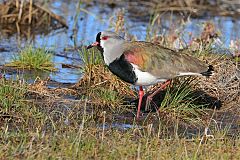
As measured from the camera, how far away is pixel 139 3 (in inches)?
628

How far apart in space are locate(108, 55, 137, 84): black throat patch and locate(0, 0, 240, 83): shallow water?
2.33 m

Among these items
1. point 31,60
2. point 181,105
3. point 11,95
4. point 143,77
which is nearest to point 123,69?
point 143,77

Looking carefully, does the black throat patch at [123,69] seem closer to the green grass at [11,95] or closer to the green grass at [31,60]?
the green grass at [11,95]

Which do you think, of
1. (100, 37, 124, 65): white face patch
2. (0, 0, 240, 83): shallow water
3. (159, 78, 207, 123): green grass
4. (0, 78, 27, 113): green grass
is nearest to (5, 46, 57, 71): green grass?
(0, 0, 240, 83): shallow water

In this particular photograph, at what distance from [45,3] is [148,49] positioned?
22.1 feet

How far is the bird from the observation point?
6949 millimetres

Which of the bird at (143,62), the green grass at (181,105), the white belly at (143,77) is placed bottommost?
the green grass at (181,105)

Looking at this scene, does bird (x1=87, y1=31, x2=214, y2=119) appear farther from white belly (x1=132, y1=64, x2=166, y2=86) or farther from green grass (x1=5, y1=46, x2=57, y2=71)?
green grass (x1=5, y1=46, x2=57, y2=71)

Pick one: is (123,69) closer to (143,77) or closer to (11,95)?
(143,77)

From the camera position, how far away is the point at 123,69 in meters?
6.92

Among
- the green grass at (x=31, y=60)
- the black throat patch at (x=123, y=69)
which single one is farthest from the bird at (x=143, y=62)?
the green grass at (x=31, y=60)

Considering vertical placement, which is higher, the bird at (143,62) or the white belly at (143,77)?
the bird at (143,62)

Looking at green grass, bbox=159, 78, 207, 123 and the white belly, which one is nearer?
the white belly

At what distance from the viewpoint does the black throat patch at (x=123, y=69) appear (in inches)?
272
